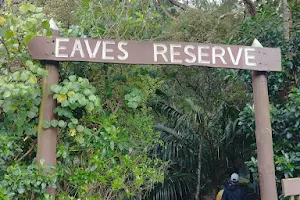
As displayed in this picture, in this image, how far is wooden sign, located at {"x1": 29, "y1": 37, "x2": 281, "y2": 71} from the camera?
304cm

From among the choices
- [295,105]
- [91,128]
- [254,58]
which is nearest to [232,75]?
[295,105]

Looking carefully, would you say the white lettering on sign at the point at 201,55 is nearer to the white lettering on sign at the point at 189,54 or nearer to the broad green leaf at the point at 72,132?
the white lettering on sign at the point at 189,54

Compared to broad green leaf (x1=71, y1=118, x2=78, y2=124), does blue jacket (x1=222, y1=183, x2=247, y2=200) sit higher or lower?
lower

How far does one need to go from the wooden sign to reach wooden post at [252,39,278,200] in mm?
138

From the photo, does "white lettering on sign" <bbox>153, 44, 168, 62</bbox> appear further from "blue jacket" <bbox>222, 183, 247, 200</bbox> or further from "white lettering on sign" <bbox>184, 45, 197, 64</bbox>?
"blue jacket" <bbox>222, 183, 247, 200</bbox>

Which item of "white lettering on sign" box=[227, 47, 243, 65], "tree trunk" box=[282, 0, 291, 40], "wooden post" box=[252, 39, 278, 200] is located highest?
"tree trunk" box=[282, 0, 291, 40]

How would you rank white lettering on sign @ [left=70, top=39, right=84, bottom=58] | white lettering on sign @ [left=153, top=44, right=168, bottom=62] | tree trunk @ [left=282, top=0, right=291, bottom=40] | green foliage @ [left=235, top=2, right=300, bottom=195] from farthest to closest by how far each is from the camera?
tree trunk @ [left=282, top=0, right=291, bottom=40]
green foliage @ [left=235, top=2, right=300, bottom=195]
white lettering on sign @ [left=153, top=44, right=168, bottom=62]
white lettering on sign @ [left=70, top=39, right=84, bottom=58]

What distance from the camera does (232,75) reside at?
513cm

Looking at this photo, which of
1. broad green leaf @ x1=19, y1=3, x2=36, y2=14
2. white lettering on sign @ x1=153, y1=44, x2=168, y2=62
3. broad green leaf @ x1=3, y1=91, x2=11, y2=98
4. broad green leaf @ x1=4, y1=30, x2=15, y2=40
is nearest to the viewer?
broad green leaf @ x1=3, y1=91, x2=11, y2=98

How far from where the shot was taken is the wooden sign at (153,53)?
3.04 meters

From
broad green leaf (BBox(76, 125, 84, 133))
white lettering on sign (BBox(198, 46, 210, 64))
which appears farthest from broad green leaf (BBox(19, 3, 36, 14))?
white lettering on sign (BBox(198, 46, 210, 64))

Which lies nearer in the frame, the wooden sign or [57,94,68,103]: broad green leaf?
[57,94,68,103]: broad green leaf

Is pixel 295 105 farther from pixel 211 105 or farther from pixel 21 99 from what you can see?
pixel 211 105

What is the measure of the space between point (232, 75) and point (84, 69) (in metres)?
2.41
